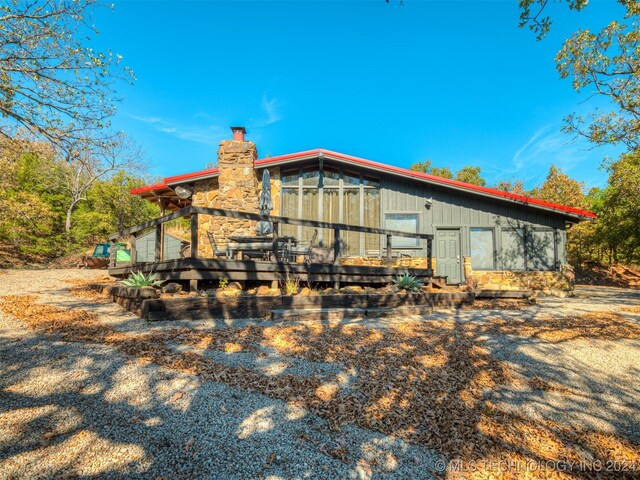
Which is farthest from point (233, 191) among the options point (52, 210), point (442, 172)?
point (442, 172)

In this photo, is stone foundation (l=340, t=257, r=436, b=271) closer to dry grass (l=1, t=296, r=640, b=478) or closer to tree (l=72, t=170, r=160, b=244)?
dry grass (l=1, t=296, r=640, b=478)

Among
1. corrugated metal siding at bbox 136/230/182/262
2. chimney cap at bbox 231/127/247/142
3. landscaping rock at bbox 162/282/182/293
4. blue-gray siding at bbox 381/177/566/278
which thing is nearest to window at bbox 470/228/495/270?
blue-gray siding at bbox 381/177/566/278

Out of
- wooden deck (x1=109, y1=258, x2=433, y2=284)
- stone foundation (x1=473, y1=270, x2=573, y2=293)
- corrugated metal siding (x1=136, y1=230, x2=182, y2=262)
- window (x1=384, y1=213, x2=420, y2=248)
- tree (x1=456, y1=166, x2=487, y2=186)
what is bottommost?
stone foundation (x1=473, y1=270, x2=573, y2=293)

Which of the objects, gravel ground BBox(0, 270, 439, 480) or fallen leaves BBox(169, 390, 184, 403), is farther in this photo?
fallen leaves BBox(169, 390, 184, 403)

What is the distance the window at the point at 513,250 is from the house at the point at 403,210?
0.03 m

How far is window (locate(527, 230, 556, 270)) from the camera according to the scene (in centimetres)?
1153

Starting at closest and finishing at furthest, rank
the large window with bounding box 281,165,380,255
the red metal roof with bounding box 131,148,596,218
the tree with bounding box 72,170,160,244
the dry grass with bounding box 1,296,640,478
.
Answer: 1. the dry grass with bounding box 1,296,640,478
2. the red metal roof with bounding box 131,148,596,218
3. the large window with bounding box 281,165,380,255
4. the tree with bounding box 72,170,160,244

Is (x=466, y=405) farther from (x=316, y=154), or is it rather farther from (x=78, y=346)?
(x=316, y=154)

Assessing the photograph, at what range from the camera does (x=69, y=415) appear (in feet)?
7.90

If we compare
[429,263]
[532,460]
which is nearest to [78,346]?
[532,460]

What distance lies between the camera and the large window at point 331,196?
39.1 feet

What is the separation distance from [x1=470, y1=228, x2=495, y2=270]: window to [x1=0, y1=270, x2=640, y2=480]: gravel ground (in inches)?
312

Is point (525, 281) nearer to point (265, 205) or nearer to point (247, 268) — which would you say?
point (265, 205)

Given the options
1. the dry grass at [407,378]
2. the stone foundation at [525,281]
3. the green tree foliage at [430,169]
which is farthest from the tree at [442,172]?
the dry grass at [407,378]
